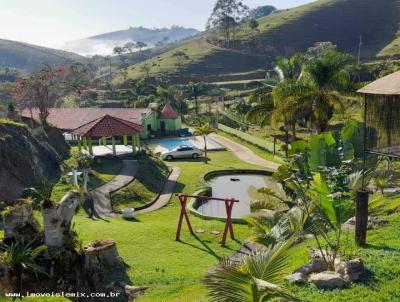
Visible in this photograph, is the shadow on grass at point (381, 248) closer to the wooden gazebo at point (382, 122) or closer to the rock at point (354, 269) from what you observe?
the rock at point (354, 269)

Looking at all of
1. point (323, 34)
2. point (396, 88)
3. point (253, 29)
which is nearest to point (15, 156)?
point (396, 88)

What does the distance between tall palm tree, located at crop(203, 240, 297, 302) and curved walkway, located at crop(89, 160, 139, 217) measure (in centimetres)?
1580

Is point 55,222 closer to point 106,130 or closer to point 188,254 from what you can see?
point 188,254

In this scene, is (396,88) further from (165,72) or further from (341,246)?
(165,72)

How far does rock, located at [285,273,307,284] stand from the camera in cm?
916

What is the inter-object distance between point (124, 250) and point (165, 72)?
3640 inches

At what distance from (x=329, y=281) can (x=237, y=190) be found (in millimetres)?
18433

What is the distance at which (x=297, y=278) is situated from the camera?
9.24m

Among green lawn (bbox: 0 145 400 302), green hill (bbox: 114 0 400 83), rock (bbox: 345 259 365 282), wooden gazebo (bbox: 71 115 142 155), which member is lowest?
green lawn (bbox: 0 145 400 302)

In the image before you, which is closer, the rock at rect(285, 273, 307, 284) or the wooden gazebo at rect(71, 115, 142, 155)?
the rock at rect(285, 273, 307, 284)

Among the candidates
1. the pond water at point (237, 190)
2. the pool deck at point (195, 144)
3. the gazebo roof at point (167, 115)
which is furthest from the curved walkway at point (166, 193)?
the gazebo roof at point (167, 115)

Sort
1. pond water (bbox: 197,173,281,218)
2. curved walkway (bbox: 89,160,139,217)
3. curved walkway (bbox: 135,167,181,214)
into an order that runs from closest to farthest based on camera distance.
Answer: curved walkway (bbox: 89,160,139,217) < pond water (bbox: 197,173,281,218) < curved walkway (bbox: 135,167,181,214)

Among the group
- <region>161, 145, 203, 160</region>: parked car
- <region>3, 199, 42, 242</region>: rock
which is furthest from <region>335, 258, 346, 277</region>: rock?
<region>161, 145, 203, 160</region>: parked car

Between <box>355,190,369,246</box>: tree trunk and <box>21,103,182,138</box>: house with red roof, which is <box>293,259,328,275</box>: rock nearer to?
<box>355,190,369,246</box>: tree trunk
